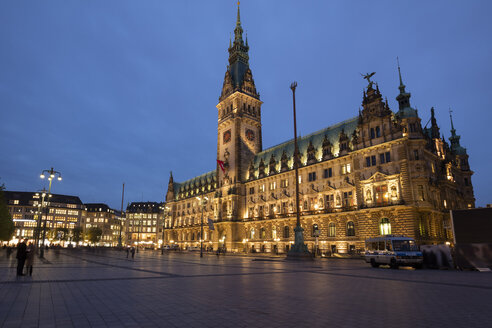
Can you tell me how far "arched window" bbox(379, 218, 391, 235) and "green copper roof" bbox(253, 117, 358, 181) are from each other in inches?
678

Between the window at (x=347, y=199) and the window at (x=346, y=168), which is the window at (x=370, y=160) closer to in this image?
the window at (x=346, y=168)

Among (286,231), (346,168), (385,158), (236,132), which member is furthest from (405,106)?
(236,132)

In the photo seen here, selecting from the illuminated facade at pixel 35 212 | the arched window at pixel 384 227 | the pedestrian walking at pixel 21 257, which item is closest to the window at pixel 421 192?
the arched window at pixel 384 227

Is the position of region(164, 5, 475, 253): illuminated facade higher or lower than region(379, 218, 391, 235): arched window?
higher

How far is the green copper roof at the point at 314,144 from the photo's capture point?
6347 cm

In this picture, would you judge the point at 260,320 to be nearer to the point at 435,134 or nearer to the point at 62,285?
the point at 62,285

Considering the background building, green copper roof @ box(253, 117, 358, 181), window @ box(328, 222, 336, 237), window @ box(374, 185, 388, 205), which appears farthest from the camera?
the background building

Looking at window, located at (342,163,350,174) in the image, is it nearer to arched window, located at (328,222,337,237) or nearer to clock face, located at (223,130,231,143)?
arched window, located at (328,222,337,237)

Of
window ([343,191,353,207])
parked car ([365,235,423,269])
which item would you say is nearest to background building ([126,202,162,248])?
window ([343,191,353,207])

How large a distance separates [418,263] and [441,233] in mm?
29107

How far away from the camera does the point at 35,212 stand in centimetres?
14388

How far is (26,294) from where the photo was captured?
1207 cm

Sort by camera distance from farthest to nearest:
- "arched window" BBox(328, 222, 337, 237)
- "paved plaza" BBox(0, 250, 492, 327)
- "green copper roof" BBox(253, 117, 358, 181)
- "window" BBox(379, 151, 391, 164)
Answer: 1. "green copper roof" BBox(253, 117, 358, 181)
2. "arched window" BBox(328, 222, 337, 237)
3. "window" BBox(379, 151, 391, 164)
4. "paved plaza" BBox(0, 250, 492, 327)

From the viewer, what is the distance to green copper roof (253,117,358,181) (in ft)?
208
